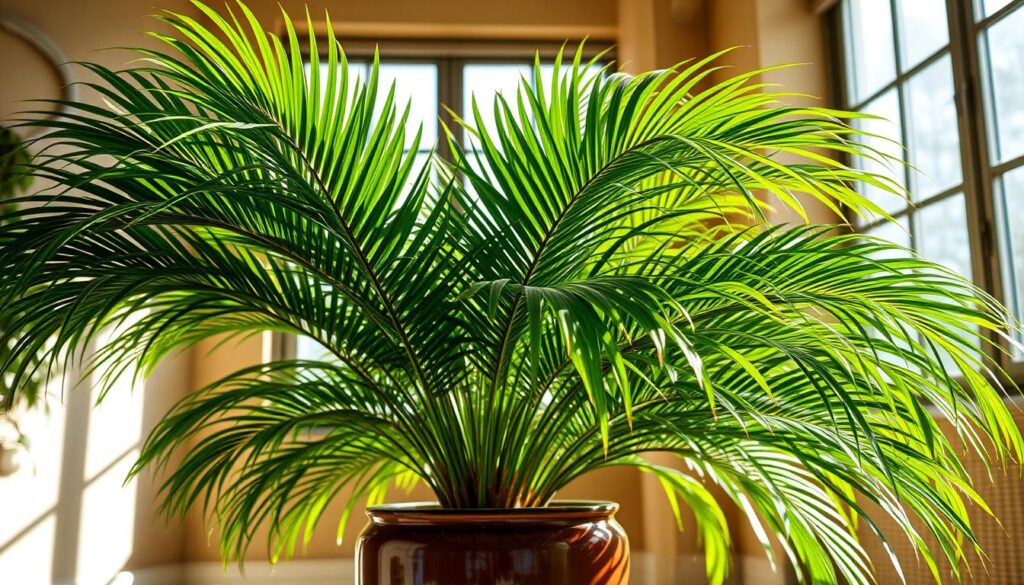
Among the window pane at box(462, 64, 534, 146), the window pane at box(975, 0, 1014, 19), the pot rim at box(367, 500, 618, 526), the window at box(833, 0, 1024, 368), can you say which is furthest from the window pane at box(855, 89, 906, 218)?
the pot rim at box(367, 500, 618, 526)

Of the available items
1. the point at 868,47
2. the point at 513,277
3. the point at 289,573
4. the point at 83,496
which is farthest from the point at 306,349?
the point at 513,277

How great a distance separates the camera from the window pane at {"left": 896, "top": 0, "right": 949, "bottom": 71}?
2629mm

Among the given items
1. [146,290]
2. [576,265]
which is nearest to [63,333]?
[146,290]

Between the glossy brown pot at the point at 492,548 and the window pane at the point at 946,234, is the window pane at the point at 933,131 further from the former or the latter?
the glossy brown pot at the point at 492,548

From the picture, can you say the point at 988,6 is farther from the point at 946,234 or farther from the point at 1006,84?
the point at 946,234

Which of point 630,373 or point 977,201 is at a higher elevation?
point 977,201

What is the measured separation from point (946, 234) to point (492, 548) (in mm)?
1895

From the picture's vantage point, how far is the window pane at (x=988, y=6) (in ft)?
7.84

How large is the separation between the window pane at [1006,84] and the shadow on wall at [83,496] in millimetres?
2289

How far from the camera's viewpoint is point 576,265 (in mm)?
1360

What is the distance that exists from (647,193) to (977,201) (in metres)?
1.55

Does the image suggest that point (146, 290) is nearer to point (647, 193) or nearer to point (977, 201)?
point (647, 193)

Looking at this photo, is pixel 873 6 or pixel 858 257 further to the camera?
pixel 873 6

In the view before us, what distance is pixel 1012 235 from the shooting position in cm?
233
